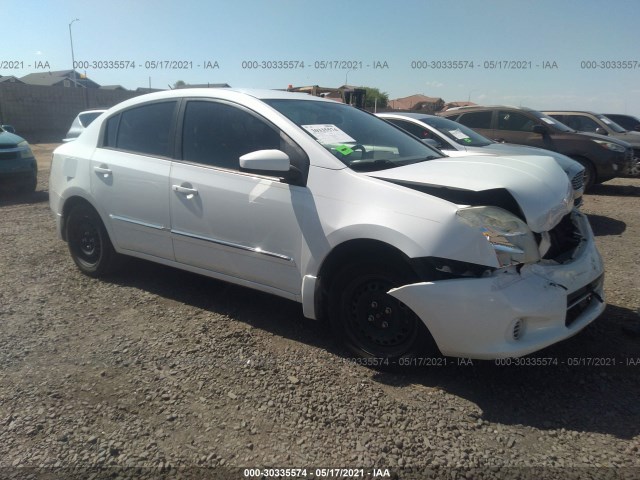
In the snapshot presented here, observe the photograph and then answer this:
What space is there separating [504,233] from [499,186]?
0.28 m

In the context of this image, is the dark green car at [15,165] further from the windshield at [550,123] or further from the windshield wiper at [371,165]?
the windshield at [550,123]

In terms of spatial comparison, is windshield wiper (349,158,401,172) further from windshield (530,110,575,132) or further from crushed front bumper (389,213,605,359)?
windshield (530,110,575,132)

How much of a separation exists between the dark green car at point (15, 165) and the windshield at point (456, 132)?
7.22 m

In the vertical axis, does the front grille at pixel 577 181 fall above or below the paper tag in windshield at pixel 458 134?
below

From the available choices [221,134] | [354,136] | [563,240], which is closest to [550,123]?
[563,240]

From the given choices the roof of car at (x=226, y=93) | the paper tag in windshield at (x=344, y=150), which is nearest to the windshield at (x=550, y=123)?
the roof of car at (x=226, y=93)

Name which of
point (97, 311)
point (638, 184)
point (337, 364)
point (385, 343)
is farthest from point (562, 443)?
point (638, 184)

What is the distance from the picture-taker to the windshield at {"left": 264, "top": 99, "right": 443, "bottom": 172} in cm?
350

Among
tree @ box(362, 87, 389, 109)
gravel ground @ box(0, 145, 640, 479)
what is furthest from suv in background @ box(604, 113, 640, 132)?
gravel ground @ box(0, 145, 640, 479)

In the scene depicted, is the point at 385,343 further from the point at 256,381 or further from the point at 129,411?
the point at 129,411

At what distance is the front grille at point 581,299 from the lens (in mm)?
3026

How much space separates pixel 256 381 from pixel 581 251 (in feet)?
7.27

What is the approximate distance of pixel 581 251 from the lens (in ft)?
11.1

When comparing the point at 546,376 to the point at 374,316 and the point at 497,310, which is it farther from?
the point at 374,316
